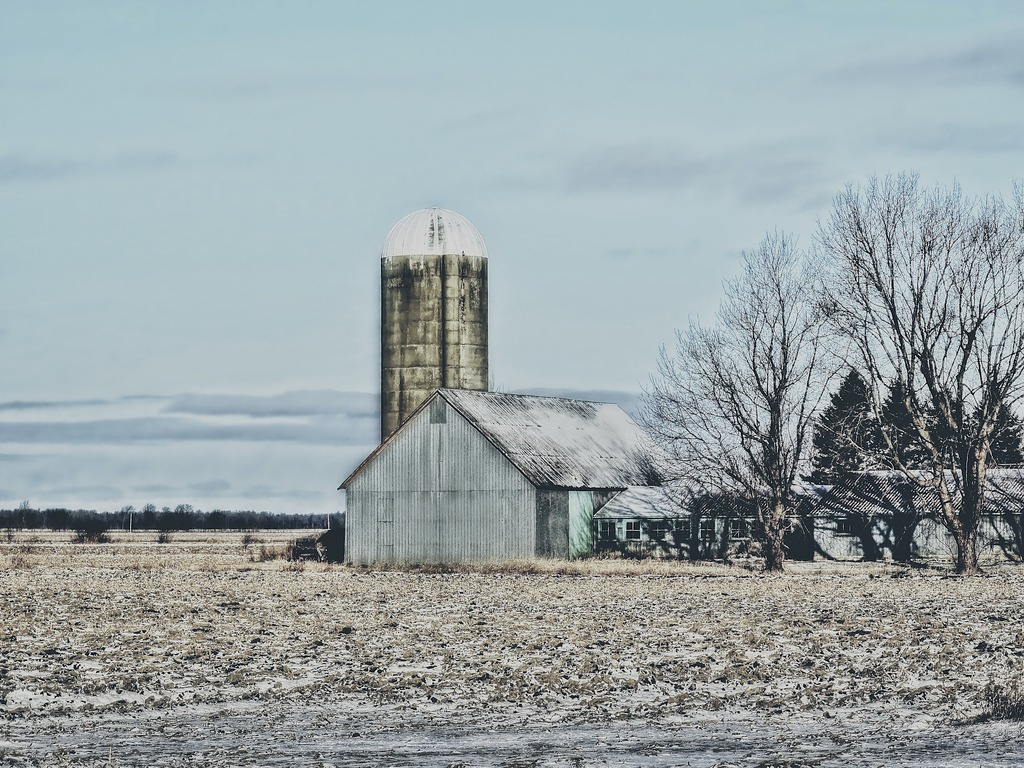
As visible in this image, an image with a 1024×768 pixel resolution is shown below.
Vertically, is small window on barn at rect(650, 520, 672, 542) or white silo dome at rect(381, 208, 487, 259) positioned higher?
white silo dome at rect(381, 208, 487, 259)

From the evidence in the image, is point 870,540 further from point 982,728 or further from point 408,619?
point 982,728

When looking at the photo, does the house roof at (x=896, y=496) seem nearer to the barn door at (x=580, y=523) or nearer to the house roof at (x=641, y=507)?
the house roof at (x=641, y=507)

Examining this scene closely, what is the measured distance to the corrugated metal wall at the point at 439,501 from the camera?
50469mm

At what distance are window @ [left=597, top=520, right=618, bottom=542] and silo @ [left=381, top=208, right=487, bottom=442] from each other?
283 inches

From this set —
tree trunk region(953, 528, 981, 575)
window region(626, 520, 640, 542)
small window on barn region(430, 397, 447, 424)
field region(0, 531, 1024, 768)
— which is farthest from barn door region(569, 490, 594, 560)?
field region(0, 531, 1024, 768)

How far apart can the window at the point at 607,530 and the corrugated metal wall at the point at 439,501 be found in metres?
3.72

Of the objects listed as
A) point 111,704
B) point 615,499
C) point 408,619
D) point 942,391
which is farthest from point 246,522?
point 111,704

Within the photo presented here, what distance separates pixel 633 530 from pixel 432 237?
13.1 metres

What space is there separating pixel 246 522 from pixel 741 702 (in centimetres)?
12847

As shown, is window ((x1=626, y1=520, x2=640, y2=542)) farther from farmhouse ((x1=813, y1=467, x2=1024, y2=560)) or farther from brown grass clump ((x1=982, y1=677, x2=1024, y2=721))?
brown grass clump ((x1=982, y1=677, x2=1024, y2=721))

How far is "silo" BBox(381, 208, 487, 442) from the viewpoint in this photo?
184ft

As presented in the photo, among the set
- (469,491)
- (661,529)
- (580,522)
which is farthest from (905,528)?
(469,491)

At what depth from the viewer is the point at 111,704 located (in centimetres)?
1730

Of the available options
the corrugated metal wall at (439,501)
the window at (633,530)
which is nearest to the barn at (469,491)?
the corrugated metal wall at (439,501)
